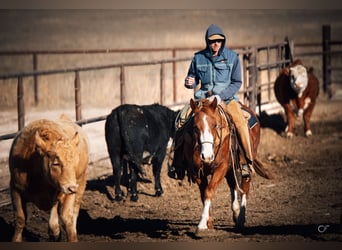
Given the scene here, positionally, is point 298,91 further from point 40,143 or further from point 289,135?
point 40,143

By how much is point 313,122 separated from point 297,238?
880cm

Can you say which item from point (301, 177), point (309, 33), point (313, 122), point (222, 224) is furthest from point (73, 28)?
point (222, 224)

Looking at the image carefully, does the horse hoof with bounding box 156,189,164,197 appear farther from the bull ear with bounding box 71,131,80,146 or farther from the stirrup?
the bull ear with bounding box 71,131,80,146

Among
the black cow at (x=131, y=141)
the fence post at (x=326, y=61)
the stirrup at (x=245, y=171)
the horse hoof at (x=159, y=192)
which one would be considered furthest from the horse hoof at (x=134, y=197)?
the fence post at (x=326, y=61)

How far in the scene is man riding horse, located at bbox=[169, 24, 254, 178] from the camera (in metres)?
8.04

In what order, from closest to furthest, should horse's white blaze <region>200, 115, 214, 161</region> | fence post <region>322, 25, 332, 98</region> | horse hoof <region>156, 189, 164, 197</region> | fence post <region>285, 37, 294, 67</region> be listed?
horse's white blaze <region>200, 115, 214, 161</region> < horse hoof <region>156, 189, 164, 197</region> < fence post <region>285, 37, 294, 67</region> < fence post <region>322, 25, 332, 98</region>

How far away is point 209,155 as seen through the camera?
23.6 ft

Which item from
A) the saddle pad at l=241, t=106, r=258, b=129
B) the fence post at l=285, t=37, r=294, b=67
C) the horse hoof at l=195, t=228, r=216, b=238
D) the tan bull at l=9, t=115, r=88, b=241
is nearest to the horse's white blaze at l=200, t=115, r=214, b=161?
the horse hoof at l=195, t=228, r=216, b=238

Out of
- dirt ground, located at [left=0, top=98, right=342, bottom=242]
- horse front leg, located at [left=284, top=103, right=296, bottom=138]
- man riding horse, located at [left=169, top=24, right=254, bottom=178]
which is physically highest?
man riding horse, located at [left=169, top=24, right=254, bottom=178]

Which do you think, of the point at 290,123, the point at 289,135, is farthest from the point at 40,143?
the point at 290,123

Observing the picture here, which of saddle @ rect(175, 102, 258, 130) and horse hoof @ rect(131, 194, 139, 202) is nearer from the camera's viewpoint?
saddle @ rect(175, 102, 258, 130)

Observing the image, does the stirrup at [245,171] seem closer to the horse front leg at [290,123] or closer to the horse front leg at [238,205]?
the horse front leg at [238,205]

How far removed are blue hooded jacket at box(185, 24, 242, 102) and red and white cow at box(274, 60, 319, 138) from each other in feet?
22.4

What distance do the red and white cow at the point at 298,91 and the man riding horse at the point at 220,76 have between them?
6790mm
